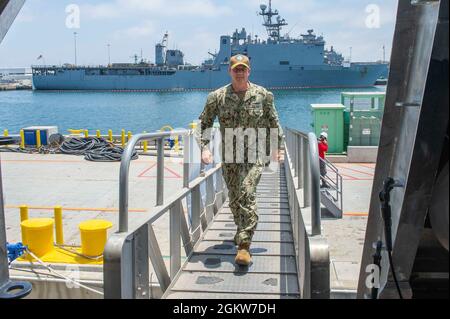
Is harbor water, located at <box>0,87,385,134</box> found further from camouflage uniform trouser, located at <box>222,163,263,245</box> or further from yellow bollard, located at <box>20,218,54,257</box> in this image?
camouflage uniform trouser, located at <box>222,163,263,245</box>

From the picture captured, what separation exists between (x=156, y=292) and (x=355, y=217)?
6.18m

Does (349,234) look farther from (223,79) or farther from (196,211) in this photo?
(223,79)

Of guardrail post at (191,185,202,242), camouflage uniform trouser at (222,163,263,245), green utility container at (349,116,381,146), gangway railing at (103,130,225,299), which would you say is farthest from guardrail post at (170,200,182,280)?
green utility container at (349,116,381,146)

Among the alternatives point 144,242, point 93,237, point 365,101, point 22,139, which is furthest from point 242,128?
point 22,139

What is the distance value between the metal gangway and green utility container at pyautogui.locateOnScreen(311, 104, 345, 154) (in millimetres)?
10369

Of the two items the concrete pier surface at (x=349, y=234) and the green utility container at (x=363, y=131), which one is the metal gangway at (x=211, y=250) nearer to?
the concrete pier surface at (x=349, y=234)

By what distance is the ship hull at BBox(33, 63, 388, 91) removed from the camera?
8631cm

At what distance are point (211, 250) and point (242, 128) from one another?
136cm

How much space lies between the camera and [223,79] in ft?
289

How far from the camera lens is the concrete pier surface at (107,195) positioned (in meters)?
6.87

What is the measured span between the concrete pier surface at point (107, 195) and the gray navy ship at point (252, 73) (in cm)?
7143

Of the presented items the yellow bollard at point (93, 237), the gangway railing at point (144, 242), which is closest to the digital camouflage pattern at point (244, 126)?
the gangway railing at point (144, 242)
